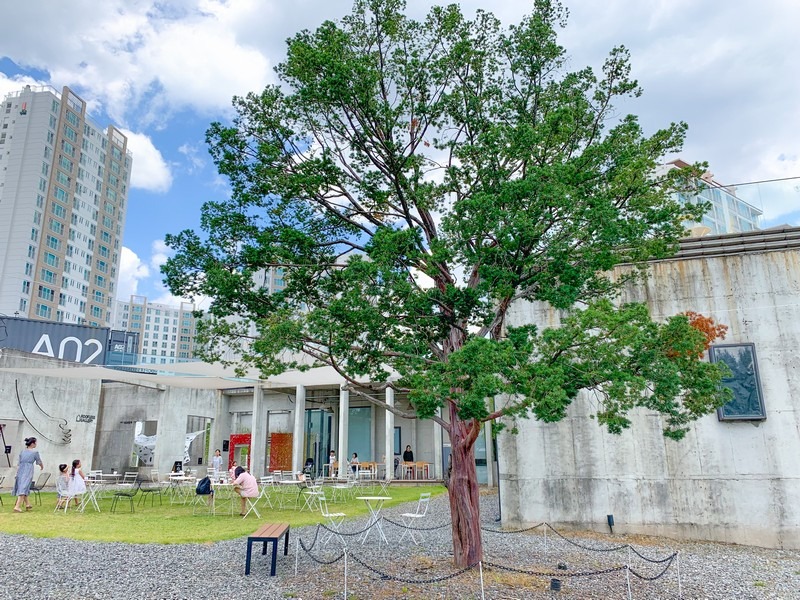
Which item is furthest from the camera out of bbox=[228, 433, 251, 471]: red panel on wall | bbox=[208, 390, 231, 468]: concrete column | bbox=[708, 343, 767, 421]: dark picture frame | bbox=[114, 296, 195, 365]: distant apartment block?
bbox=[114, 296, 195, 365]: distant apartment block

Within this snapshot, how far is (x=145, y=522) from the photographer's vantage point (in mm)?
9641

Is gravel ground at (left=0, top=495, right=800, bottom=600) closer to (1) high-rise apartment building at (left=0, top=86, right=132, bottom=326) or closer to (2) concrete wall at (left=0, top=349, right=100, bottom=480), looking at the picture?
(2) concrete wall at (left=0, top=349, right=100, bottom=480)

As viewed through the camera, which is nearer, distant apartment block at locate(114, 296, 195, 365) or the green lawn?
the green lawn

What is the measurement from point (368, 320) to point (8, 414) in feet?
54.1

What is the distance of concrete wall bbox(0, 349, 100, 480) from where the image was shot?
1695cm

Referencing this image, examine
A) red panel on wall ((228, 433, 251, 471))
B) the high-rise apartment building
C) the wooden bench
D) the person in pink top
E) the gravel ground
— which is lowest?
the gravel ground

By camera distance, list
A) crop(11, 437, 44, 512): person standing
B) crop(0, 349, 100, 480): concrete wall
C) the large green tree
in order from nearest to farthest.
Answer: the large green tree, crop(11, 437, 44, 512): person standing, crop(0, 349, 100, 480): concrete wall

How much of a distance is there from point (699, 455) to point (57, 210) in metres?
59.2

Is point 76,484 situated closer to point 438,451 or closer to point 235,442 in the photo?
point 438,451

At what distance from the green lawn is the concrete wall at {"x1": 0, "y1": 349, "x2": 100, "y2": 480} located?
497cm

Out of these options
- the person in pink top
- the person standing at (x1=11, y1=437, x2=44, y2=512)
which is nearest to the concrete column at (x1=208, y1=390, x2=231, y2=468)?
the person standing at (x1=11, y1=437, x2=44, y2=512)

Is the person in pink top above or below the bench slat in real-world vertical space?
above

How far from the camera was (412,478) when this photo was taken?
20.6m

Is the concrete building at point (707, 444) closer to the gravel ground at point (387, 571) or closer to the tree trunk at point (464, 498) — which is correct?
the gravel ground at point (387, 571)
